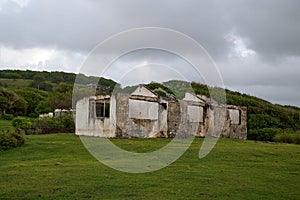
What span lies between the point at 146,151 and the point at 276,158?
5.44m

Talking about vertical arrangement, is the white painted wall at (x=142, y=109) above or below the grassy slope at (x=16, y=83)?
below

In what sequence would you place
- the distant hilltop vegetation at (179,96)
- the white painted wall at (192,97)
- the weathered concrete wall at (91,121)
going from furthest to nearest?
the distant hilltop vegetation at (179,96) < the white painted wall at (192,97) < the weathered concrete wall at (91,121)

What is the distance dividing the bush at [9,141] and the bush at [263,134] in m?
21.5

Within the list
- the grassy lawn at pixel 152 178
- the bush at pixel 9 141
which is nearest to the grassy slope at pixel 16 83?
the bush at pixel 9 141

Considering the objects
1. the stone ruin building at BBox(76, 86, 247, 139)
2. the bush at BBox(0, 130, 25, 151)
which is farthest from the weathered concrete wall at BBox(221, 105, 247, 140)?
the bush at BBox(0, 130, 25, 151)

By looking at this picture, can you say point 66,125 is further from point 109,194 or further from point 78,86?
point 109,194

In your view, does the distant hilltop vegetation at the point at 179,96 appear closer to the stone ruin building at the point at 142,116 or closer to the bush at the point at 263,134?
the bush at the point at 263,134

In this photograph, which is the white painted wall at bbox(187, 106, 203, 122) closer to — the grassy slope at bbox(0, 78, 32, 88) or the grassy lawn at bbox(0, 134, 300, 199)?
the grassy lawn at bbox(0, 134, 300, 199)

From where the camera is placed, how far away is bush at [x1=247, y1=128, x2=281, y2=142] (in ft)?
110

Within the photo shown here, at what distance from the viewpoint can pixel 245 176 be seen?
39.0ft

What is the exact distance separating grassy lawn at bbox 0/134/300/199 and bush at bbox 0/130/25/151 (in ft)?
4.00

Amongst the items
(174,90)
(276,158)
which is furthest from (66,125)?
(276,158)

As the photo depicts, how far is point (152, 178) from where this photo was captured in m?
11.2

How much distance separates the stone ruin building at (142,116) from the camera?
24156mm
